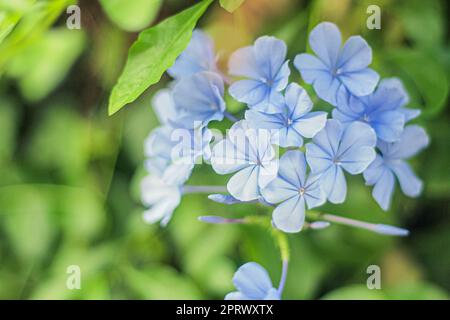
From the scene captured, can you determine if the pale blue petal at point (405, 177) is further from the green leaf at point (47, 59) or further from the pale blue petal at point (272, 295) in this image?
the green leaf at point (47, 59)

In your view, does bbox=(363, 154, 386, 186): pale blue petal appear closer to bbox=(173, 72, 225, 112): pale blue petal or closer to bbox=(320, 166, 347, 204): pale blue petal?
bbox=(320, 166, 347, 204): pale blue petal

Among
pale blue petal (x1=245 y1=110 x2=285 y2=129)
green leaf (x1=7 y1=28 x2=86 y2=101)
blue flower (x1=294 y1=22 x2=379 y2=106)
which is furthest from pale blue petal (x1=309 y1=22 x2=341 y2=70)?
green leaf (x1=7 y1=28 x2=86 y2=101)

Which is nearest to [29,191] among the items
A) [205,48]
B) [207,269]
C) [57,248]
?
[57,248]

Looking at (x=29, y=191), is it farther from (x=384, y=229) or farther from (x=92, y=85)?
(x=384, y=229)

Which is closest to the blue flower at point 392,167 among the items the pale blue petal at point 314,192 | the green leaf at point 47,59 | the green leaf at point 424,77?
the pale blue petal at point 314,192

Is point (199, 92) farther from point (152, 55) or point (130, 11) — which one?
point (130, 11)

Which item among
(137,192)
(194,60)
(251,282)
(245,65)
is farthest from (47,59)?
(251,282)

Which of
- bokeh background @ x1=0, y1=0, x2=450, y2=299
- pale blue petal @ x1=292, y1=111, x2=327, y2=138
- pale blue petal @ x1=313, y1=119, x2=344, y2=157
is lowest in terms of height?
bokeh background @ x1=0, y1=0, x2=450, y2=299
